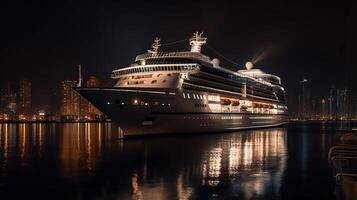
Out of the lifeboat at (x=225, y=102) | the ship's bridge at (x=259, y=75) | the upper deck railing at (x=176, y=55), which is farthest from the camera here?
the ship's bridge at (x=259, y=75)

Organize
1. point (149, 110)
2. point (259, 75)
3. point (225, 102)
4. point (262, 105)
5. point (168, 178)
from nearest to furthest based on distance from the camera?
point (168, 178) < point (149, 110) < point (225, 102) < point (262, 105) < point (259, 75)

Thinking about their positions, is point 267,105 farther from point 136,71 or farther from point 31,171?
point 31,171

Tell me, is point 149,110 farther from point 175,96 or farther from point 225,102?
point 225,102

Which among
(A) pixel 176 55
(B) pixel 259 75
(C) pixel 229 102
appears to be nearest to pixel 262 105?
(B) pixel 259 75

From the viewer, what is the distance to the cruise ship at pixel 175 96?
1820 inches

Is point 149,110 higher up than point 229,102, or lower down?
lower down

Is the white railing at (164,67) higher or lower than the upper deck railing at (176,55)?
lower

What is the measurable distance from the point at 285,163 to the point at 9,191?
16612 millimetres

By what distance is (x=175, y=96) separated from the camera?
51.1 meters

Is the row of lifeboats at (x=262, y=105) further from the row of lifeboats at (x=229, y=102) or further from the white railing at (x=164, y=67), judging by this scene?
the white railing at (x=164, y=67)

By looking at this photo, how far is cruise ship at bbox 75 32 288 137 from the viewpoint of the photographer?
4622cm

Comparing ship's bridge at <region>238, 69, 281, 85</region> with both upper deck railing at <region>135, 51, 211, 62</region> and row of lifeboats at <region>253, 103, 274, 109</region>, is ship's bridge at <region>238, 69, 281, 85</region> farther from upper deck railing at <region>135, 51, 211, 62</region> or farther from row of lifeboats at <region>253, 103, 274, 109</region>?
upper deck railing at <region>135, 51, 211, 62</region>

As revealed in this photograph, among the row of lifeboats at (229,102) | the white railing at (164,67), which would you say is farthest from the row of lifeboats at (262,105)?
the white railing at (164,67)

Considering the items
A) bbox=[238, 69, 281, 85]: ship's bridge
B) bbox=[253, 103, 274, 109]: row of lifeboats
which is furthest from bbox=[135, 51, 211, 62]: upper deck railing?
bbox=[238, 69, 281, 85]: ship's bridge
